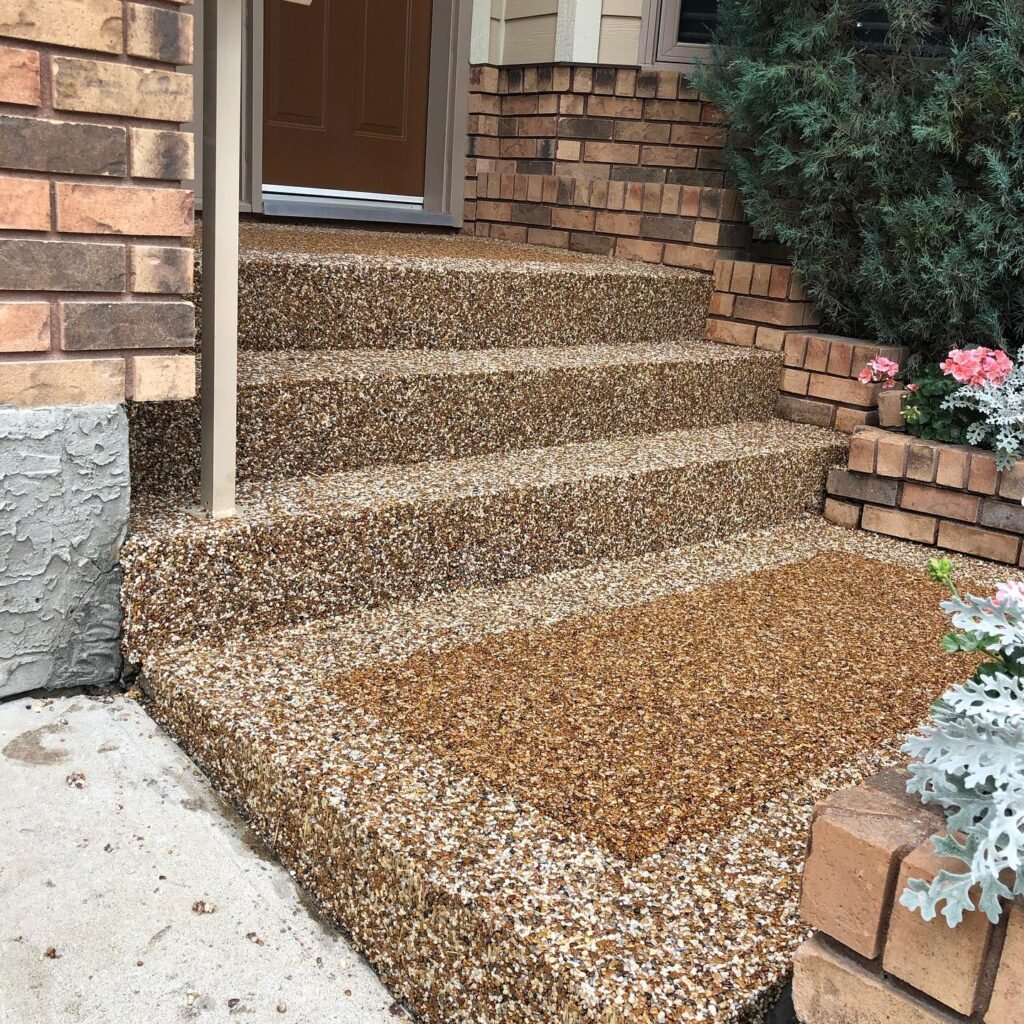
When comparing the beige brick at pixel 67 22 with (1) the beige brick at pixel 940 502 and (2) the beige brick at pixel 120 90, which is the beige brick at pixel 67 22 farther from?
(1) the beige brick at pixel 940 502

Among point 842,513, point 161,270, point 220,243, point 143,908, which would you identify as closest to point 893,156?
point 842,513

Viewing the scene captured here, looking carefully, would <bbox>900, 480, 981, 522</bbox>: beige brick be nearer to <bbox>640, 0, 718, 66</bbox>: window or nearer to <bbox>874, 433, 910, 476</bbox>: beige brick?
<bbox>874, 433, 910, 476</bbox>: beige brick

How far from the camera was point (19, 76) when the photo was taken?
1532 mm

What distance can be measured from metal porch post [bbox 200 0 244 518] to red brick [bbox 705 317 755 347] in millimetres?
2049

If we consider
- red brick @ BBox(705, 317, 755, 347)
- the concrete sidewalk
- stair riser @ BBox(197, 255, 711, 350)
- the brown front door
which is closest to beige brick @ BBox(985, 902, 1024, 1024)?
the concrete sidewalk

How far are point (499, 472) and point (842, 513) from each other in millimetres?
1181

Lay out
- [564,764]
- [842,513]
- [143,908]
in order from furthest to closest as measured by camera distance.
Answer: [842,513] → [564,764] → [143,908]

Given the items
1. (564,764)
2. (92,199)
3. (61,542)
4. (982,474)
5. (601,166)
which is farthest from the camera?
(601,166)

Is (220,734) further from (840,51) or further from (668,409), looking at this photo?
(840,51)

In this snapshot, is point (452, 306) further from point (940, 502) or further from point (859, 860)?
point (859, 860)

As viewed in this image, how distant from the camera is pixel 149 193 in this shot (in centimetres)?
168

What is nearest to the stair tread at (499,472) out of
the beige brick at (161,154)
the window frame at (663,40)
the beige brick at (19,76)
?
the beige brick at (161,154)

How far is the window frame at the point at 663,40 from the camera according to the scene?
3805mm

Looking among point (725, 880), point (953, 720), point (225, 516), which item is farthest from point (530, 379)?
point (953, 720)
